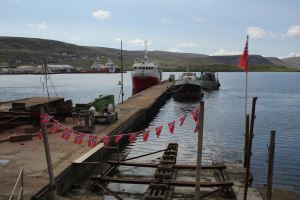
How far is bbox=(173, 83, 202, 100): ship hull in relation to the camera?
201ft

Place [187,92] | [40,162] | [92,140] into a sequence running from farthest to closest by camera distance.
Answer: [187,92], [92,140], [40,162]

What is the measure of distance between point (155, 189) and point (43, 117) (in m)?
5.11

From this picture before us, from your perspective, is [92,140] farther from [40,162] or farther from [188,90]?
[188,90]

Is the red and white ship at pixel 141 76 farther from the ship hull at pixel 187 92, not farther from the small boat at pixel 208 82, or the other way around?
the small boat at pixel 208 82

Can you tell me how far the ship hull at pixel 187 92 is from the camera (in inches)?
2418

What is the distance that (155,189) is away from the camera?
13.8 metres

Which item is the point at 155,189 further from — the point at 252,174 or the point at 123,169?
the point at 252,174

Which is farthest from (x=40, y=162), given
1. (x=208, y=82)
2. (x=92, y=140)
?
(x=208, y=82)

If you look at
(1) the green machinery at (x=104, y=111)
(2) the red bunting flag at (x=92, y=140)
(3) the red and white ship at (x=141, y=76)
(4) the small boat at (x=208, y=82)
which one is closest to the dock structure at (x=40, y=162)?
(2) the red bunting flag at (x=92, y=140)

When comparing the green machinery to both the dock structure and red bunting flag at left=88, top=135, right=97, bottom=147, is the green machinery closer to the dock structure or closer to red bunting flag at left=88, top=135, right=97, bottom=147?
the dock structure

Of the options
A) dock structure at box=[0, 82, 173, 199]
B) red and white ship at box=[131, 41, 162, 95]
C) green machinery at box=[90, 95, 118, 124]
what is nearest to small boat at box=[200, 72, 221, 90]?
red and white ship at box=[131, 41, 162, 95]

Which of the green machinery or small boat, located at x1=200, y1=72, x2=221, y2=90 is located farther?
small boat, located at x1=200, y1=72, x2=221, y2=90

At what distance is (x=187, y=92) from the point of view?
61500 millimetres

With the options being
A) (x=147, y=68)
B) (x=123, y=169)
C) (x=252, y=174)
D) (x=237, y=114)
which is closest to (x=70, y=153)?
(x=123, y=169)
